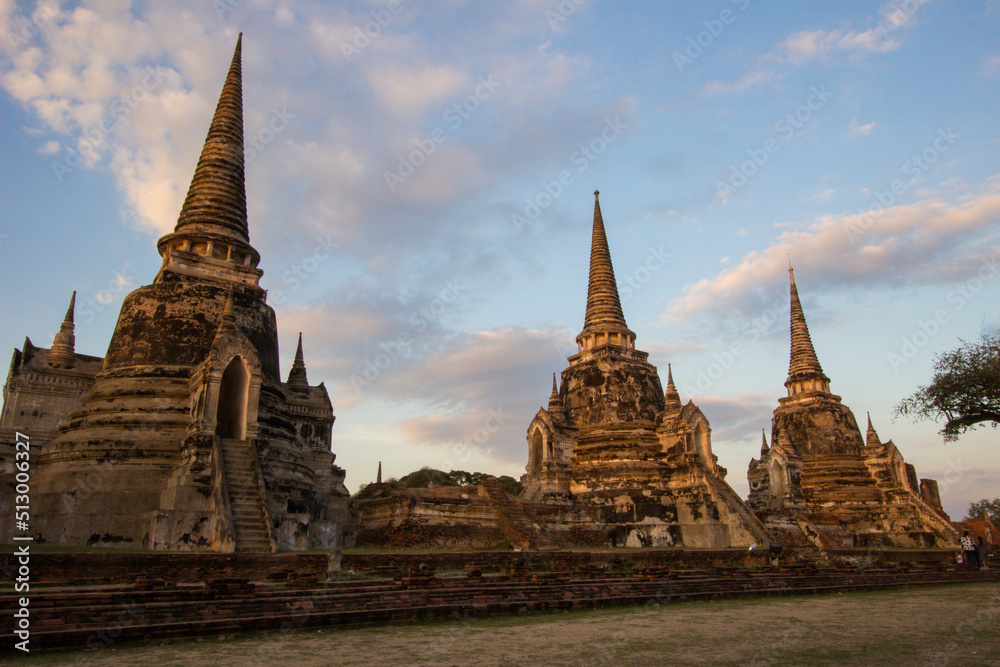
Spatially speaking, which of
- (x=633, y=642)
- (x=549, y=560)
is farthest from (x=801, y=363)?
(x=633, y=642)

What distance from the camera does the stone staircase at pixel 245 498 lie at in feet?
49.9

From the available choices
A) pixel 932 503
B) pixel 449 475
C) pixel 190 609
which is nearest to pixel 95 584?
pixel 190 609

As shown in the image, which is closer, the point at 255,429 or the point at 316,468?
the point at 255,429

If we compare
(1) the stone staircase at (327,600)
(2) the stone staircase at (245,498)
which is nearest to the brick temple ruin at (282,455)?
(2) the stone staircase at (245,498)

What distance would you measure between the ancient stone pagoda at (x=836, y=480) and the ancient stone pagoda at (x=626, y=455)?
6.17 m

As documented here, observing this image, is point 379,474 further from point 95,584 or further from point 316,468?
point 95,584

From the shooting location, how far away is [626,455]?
91.5ft

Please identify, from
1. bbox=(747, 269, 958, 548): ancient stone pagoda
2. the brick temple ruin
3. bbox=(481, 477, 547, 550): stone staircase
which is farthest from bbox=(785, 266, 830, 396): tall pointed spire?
bbox=(481, 477, 547, 550): stone staircase

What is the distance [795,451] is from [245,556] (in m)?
31.5

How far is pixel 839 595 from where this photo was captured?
13.4 m

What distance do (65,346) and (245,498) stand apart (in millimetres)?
14125

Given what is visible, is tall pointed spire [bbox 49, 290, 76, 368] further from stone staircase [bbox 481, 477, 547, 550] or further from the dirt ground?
the dirt ground

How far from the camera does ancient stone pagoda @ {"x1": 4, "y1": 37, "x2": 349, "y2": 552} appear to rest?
16.4 meters

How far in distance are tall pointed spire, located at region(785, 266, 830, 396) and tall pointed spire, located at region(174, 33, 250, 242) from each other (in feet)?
102
